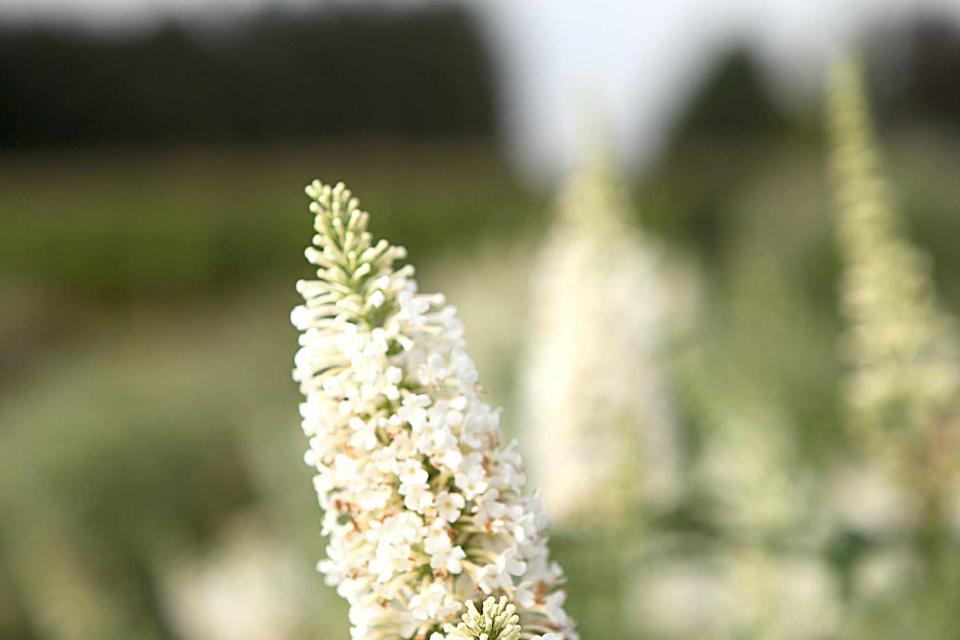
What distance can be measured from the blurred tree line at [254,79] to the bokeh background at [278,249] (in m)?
0.07

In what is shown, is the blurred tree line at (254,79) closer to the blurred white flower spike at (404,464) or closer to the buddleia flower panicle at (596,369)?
the buddleia flower panicle at (596,369)

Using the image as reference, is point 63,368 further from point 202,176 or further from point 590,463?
point 590,463

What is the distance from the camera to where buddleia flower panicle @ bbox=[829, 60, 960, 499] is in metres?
2.34

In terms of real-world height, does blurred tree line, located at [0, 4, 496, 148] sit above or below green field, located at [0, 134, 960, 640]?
above

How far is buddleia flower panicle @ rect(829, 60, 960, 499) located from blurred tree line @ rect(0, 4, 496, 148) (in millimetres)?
30386

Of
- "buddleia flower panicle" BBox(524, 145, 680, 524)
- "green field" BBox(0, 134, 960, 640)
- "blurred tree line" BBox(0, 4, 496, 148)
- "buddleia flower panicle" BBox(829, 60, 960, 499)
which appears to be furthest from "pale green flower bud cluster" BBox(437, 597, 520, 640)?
"blurred tree line" BBox(0, 4, 496, 148)

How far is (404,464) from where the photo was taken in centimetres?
109

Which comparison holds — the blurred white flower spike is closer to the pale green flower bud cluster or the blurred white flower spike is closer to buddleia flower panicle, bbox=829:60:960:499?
the pale green flower bud cluster

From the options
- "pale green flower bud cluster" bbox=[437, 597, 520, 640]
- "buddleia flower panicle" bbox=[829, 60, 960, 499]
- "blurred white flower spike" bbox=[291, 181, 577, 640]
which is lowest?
"pale green flower bud cluster" bbox=[437, 597, 520, 640]

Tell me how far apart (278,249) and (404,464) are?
21584 mm

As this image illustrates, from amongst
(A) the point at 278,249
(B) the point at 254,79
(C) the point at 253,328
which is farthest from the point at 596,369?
(B) the point at 254,79

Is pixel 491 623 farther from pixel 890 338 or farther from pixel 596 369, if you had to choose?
pixel 596 369

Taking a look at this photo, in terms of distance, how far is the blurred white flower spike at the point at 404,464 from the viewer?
1089 mm

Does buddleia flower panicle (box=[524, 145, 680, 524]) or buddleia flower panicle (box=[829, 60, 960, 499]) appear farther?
buddleia flower panicle (box=[524, 145, 680, 524])
